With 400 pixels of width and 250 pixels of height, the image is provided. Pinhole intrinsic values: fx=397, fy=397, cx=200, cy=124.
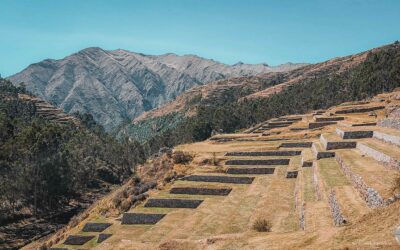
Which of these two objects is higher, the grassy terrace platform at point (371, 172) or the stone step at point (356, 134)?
the stone step at point (356, 134)

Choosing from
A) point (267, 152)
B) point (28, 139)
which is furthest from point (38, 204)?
point (267, 152)

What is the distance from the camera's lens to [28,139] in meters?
86.7

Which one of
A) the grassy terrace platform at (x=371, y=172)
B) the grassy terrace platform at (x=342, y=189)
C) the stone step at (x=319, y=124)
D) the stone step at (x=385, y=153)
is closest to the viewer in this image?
the grassy terrace platform at (x=342, y=189)

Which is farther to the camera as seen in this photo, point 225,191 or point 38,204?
point 38,204

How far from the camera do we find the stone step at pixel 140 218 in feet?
130

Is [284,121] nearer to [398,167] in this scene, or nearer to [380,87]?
[380,87]

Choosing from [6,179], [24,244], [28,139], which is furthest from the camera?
[28,139]

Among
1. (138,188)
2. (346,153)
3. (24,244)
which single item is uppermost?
(346,153)

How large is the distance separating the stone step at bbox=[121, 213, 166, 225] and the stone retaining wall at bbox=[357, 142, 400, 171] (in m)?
20.0

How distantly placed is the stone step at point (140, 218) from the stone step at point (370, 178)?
60.1ft

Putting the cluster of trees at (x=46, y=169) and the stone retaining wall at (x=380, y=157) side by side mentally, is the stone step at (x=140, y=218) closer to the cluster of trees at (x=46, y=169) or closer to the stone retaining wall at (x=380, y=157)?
the stone retaining wall at (x=380, y=157)

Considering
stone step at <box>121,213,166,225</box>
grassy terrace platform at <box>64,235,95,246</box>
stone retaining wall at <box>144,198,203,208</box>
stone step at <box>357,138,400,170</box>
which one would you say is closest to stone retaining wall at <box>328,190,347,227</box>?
stone step at <box>357,138,400,170</box>

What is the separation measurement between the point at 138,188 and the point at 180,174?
20.3 feet

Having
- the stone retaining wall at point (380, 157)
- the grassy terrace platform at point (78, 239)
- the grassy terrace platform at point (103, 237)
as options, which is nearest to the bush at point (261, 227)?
the stone retaining wall at point (380, 157)
